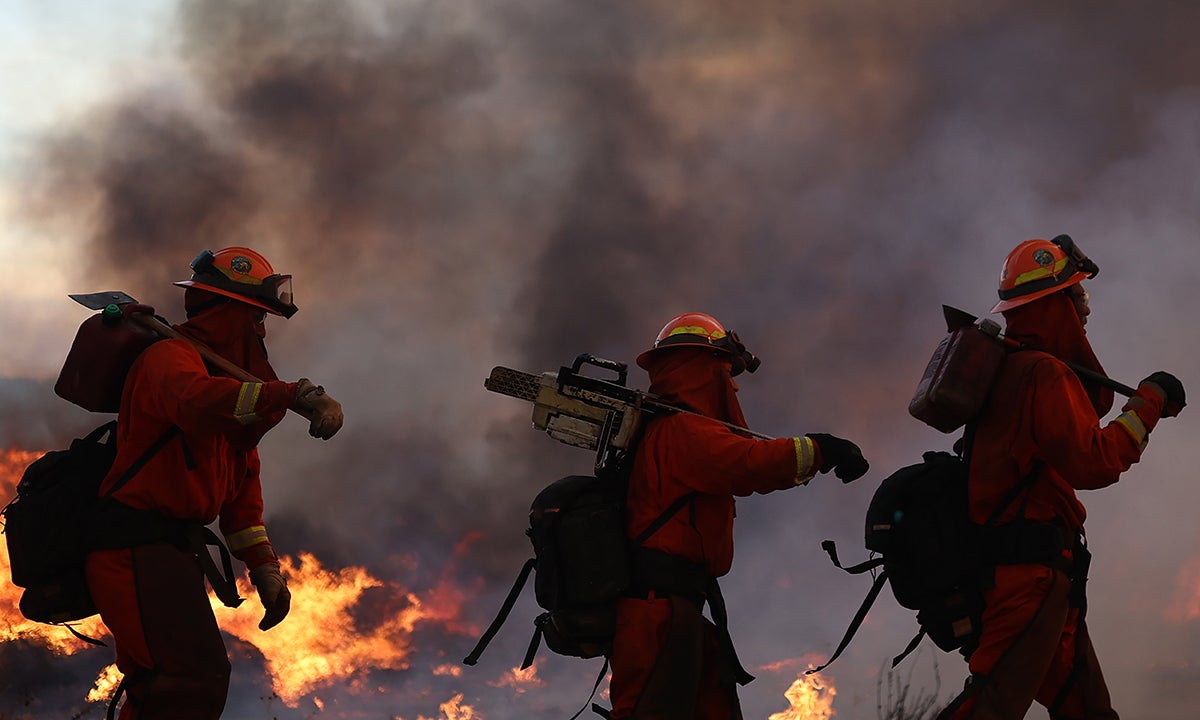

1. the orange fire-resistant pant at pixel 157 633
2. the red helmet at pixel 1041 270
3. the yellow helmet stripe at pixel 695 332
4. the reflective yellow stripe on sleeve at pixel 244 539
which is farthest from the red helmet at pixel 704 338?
the orange fire-resistant pant at pixel 157 633

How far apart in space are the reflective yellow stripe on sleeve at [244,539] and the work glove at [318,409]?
58.9 inches

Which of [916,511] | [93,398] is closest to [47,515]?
[93,398]

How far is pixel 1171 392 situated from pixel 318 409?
16.5 ft

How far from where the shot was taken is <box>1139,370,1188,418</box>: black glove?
719cm

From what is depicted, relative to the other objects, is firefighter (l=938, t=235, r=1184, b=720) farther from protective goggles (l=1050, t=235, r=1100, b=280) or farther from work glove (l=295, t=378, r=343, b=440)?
work glove (l=295, t=378, r=343, b=440)

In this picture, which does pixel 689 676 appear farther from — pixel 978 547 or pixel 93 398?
pixel 93 398

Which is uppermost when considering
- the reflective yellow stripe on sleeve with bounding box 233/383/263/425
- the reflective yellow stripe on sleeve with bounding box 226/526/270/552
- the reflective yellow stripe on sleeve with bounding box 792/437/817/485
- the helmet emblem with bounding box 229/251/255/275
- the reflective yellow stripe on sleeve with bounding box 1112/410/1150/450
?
the helmet emblem with bounding box 229/251/255/275

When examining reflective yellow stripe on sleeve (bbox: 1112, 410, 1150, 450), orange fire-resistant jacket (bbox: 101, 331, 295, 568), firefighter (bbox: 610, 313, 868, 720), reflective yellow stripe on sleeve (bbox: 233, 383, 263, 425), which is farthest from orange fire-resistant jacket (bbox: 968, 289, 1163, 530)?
reflective yellow stripe on sleeve (bbox: 233, 383, 263, 425)

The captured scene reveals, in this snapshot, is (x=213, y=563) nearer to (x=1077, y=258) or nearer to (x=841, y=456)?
(x=841, y=456)

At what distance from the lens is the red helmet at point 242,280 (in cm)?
739

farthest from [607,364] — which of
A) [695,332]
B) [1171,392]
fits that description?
[1171,392]

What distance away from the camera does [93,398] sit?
22.6 ft

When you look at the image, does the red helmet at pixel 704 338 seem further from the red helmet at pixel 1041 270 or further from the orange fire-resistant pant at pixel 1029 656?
the orange fire-resistant pant at pixel 1029 656

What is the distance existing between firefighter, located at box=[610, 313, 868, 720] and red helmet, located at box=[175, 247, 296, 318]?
8.36 ft
